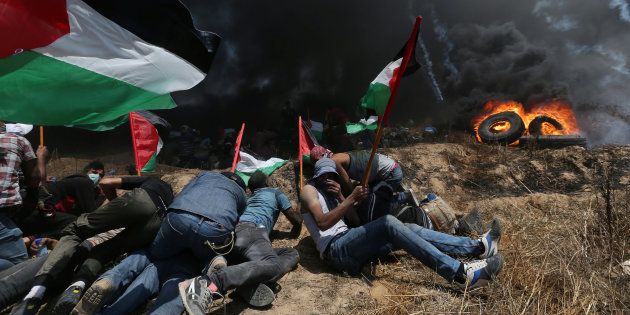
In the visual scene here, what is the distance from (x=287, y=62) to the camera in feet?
53.8

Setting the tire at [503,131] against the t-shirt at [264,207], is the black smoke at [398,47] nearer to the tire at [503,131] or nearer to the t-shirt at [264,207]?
the tire at [503,131]

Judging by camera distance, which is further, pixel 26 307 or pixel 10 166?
pixel 10 166

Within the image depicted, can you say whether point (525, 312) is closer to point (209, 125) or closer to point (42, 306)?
point (42, 306)

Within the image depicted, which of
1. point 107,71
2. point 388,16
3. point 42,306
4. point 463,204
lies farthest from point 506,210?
point 388,16

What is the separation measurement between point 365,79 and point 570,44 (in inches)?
332

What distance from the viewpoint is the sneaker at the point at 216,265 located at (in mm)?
3162

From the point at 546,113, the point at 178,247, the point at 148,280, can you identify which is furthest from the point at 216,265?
the point at 546,113

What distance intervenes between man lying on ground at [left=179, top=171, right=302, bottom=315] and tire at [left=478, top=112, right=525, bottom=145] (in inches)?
291

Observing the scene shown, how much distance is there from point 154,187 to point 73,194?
2064 millimetres

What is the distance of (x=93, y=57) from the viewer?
3.08 m

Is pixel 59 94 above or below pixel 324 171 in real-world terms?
above

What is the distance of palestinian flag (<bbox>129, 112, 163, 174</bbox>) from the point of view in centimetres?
610

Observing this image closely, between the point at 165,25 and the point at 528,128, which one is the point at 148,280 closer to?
the point at 165,25

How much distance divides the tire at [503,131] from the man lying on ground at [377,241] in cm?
695
